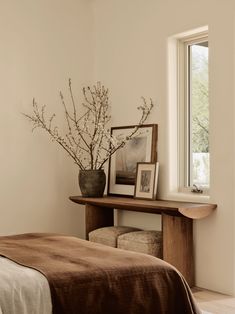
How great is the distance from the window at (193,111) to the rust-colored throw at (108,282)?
6.08ft

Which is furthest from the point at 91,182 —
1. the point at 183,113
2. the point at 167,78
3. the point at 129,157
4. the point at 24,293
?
the point at 24,293

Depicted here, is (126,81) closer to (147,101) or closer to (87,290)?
(147,101)

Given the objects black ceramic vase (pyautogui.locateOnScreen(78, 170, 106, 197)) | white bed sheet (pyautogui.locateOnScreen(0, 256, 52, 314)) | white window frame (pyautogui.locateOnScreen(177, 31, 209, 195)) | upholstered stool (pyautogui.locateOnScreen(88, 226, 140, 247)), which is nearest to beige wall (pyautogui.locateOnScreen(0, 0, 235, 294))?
white window frame (pyautogui.locateOnScreen(177, 31, 209, 195))

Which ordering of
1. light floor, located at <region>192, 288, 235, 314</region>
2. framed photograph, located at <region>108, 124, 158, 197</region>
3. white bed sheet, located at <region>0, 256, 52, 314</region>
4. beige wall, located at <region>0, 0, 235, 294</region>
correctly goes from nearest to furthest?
1. white bed sheet, located at <region>0, 256, 52, 314</region>
2. light floor, located at <region>192, 288, 235, 314</region>
3. beige wall, located at <region>0, 0, 235, 294</region>
4. framed photograph, located at <region>108, 124, 158, 197</region>

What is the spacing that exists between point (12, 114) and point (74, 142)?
740 mm

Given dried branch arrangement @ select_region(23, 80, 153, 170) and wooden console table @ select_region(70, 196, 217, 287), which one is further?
dried branch arrangement @ select_region(23, 80, 153, 170)

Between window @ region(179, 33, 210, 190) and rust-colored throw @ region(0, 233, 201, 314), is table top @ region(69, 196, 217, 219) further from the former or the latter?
rust-colored throw @ region(0, 233, 201, 314)

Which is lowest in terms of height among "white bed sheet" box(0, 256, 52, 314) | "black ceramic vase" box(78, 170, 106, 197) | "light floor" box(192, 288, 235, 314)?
"light floor" box(192, 288, 235, 314)

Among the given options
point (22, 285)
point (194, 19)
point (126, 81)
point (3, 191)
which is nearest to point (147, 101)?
point (126, 81)

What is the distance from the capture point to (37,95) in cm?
494

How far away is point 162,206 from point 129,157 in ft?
3.35

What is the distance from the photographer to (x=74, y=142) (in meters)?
5.20

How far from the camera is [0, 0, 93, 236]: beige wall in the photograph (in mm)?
4746

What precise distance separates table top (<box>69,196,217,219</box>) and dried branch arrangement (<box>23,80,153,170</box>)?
1.62ft
